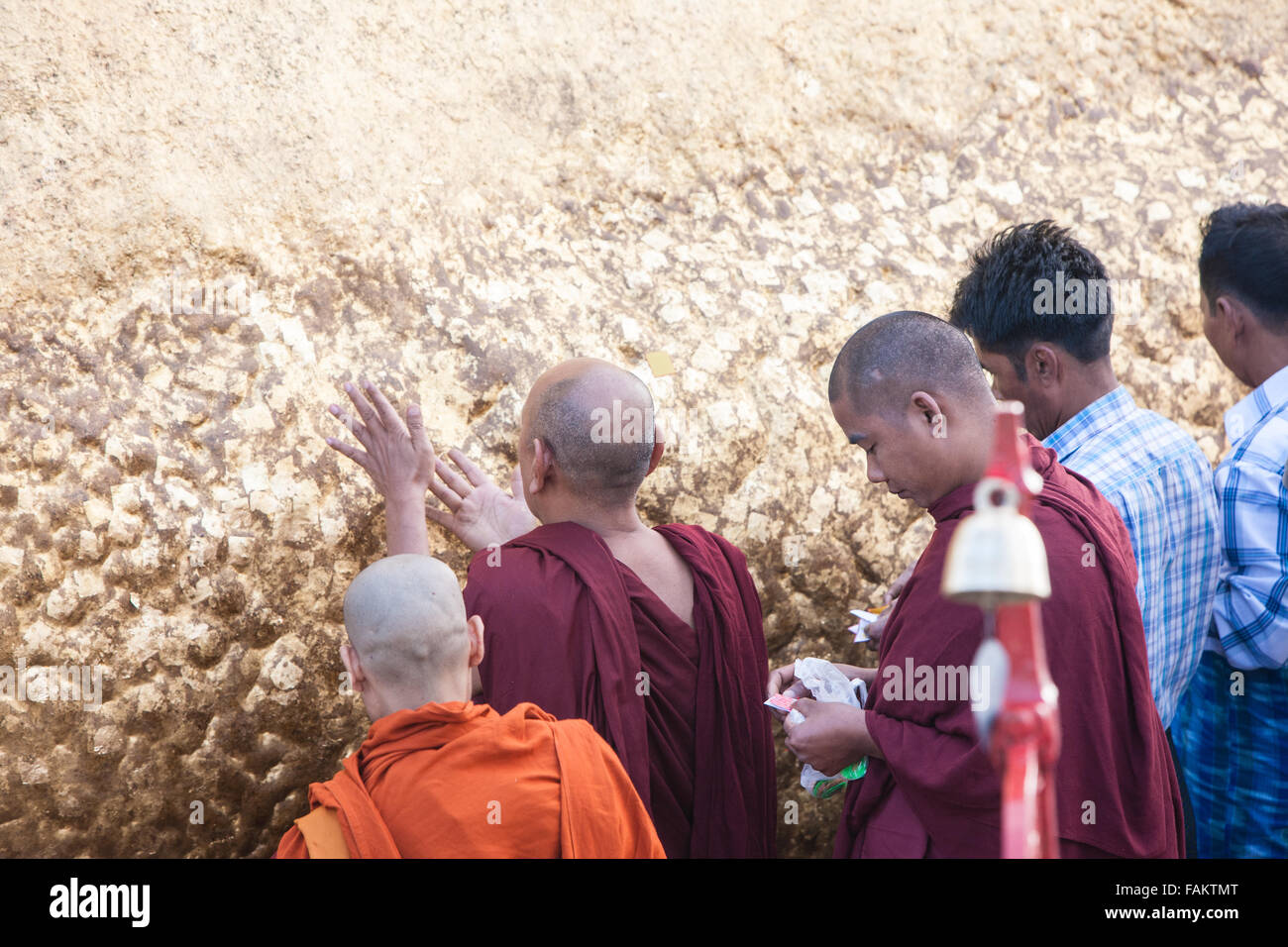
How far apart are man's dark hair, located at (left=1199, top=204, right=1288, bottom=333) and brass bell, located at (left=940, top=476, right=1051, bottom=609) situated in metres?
2.49

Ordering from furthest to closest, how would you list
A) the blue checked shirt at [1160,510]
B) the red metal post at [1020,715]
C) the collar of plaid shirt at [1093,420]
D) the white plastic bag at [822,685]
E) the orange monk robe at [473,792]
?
the collar of plaid shirt at [1093,420]
the blue checked shirt at [1160,510]
the white plastic bag at [822,685]
the orange monk robe at [473,792]
the red metal post at [1020,715]

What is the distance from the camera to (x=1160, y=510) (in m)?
2.68

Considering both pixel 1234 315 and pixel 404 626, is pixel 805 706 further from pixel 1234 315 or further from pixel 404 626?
pixel 1234 315

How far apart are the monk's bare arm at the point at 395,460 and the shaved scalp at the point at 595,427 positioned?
36cm

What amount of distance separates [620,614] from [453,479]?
0.73m

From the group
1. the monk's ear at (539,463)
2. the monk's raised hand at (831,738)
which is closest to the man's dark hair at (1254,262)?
the monk's raised hand at (831,738)

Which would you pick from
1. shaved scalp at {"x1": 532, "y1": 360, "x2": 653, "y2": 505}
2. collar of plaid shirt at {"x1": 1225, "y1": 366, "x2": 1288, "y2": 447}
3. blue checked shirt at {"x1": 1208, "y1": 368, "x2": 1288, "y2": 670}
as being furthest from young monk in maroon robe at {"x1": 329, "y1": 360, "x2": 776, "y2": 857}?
collar of plaid shirt at {"x1": 1225, "y1": 366, "x2": 1288, "y2": 447}

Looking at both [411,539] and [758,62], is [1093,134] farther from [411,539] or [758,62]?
[411,539]

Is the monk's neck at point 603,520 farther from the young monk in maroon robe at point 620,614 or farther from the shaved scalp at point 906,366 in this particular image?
the shaved scalp at point 906,366

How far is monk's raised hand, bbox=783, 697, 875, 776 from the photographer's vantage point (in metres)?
2.35

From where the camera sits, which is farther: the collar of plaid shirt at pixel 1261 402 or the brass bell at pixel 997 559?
the collar of plaid shirt at pixel 1261 402

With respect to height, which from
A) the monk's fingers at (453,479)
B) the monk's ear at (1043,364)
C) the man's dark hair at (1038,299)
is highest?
the man's dark hair at (1038,299)

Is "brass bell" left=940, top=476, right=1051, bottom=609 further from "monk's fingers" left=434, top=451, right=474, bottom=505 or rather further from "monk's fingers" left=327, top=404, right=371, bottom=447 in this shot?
"monk's fingers" left=434, top=451, right=474, bottom=505

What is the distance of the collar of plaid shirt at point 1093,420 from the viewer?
9.11 feet
